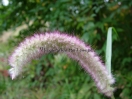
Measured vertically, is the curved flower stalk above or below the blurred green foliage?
above

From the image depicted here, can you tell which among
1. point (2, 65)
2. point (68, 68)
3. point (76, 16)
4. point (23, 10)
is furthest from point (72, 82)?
point (2, 65)

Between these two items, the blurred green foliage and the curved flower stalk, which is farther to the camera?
the blurred green foliage

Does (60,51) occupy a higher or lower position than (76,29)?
higher

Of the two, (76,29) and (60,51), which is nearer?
(60,51)

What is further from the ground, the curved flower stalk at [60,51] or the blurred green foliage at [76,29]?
the curved flower stalk at [60,51]

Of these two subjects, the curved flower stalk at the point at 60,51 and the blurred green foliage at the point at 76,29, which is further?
the blurred green foliage at the point at 76,29
